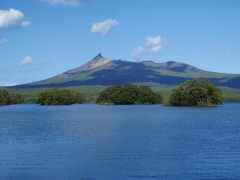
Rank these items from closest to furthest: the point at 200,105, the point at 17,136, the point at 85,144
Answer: the point at 85,144, the point at 17,136, the point at 200,105

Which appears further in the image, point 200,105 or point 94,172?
point 200,105

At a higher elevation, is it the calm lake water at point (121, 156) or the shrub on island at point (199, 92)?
the shrub on island at point (199, 92)

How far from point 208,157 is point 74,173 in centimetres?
1597

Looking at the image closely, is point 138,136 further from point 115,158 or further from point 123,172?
point 123,172

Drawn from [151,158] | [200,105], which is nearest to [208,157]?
[151,158]

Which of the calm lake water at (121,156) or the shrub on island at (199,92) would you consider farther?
the shrub on island at (199,92)

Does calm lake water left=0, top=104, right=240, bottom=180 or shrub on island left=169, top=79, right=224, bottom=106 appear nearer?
calm lake water left=0, top=104, right=240, bottom=180

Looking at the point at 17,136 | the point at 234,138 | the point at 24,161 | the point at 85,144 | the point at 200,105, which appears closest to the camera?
the point at 24,161

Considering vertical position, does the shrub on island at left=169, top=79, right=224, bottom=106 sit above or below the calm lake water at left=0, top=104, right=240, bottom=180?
above

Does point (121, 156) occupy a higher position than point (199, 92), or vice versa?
point (199, 92)

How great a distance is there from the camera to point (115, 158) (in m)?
53.1

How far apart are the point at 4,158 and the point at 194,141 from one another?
88.0 ft

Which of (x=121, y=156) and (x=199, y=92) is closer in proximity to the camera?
(x=121, y=156)

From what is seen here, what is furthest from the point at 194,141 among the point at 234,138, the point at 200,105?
the point at 200,105
